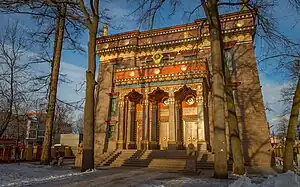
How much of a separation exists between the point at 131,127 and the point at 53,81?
348 inches

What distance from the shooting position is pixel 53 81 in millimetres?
19031

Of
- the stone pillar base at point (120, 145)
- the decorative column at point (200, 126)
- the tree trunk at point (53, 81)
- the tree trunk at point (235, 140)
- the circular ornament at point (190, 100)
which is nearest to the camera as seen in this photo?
the tree trunk at point (235, 140)

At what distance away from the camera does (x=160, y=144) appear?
931 inches

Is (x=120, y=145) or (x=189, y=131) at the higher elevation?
(x=189, y=131)

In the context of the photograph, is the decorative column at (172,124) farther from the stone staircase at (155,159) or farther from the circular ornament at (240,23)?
the circular ornament at (240,23)

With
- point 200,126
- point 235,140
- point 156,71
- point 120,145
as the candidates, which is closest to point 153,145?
point 120,145

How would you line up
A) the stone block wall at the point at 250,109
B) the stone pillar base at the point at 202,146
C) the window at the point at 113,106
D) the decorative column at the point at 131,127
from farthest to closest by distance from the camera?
the window at the point at 113,106, the decorative column at the point at 131,127, the stone block wall at the point at 250,109, the stone pillar base at the point at 202,146

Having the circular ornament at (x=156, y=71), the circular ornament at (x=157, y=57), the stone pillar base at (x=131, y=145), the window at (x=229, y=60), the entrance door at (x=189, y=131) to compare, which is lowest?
the stone pillar base at (x=131, y=145)

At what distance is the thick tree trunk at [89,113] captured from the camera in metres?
12.9

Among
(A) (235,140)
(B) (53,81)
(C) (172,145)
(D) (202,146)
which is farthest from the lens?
(C) (172,145)

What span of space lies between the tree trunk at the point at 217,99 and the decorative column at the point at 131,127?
1353 centimetres

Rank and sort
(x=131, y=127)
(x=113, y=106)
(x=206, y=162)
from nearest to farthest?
1. (x=206, y=162)
2. (x=131, y=127)
3. (x=113, y=106)

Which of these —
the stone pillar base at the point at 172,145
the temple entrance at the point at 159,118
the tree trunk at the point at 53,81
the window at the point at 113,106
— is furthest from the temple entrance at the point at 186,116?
the tree trunk at the point at 53,81

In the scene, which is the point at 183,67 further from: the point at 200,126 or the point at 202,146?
the point at 202,146
